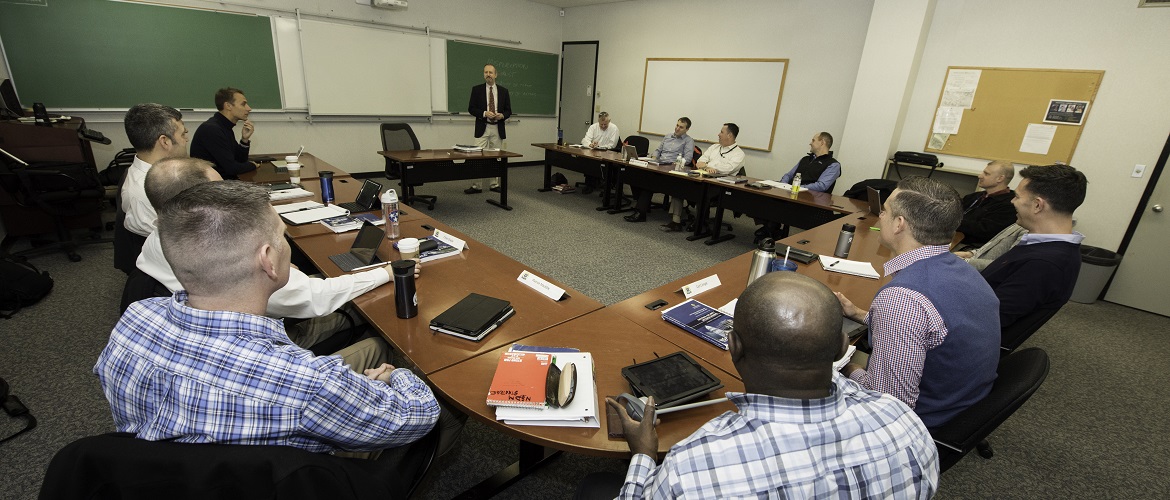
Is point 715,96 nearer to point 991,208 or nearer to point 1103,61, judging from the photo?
point 1103,61

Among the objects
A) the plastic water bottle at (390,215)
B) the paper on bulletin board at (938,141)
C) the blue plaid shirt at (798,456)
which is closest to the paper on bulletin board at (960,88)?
the paper on bulletin board at (938,141)

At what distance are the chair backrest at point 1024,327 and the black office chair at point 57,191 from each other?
236 inches

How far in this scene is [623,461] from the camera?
6.71ft

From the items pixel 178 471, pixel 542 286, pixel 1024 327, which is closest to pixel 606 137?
pixel 542 286

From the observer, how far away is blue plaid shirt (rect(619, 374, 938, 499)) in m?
0.78

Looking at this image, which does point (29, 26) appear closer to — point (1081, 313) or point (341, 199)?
point (341, 199)

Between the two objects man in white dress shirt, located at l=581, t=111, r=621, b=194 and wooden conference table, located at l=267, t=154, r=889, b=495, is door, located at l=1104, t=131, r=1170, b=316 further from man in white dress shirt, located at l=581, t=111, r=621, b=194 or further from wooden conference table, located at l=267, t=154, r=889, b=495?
man in white dress shirt, located at l=581, t=111, r=621, b=194

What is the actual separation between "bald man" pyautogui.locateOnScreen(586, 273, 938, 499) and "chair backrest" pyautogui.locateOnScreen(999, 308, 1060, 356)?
1529mm

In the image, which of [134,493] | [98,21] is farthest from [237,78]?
[134,493]

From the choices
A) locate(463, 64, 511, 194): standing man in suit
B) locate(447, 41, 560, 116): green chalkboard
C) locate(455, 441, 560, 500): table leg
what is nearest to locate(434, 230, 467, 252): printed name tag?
locate(455, 441, 560, 500): table leg

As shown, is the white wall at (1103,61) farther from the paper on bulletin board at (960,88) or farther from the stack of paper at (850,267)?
the stack of paper at (850,267)

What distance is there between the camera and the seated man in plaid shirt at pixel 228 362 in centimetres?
87

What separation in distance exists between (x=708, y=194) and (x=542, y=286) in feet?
11.5

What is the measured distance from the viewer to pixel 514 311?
5.49 ft
